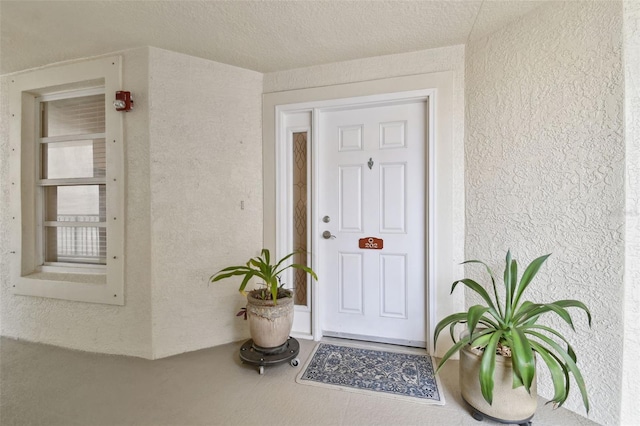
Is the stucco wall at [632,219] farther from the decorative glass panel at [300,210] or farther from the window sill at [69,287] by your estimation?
the window sill at [69,287]

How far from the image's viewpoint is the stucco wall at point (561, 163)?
1290mm

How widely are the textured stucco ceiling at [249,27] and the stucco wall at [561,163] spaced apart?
0.97 feet

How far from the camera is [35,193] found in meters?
2.37

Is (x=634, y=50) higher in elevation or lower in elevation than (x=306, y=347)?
higher

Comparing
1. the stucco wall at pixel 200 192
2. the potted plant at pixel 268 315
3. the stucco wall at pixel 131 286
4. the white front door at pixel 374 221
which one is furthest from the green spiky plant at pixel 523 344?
the stucco wall at pixel 131 286

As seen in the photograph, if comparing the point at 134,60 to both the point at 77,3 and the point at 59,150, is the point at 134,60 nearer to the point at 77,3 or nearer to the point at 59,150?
the point at 77,3

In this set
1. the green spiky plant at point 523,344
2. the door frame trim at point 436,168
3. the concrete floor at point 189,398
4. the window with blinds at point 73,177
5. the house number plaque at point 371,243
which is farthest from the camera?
the window with blinds at point 73,177

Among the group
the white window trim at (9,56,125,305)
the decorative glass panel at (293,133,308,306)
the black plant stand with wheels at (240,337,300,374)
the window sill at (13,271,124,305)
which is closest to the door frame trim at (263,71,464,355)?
the decorative glass panel at (293,133,308,306)

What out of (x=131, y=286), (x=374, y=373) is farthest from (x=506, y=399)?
(x=131, y=286)

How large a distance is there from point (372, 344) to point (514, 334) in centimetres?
115

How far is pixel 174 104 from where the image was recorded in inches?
79.6

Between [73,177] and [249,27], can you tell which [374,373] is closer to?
[249,27]

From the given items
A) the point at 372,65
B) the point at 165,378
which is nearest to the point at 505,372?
the point at 165,378

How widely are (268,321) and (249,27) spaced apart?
2044 mm
